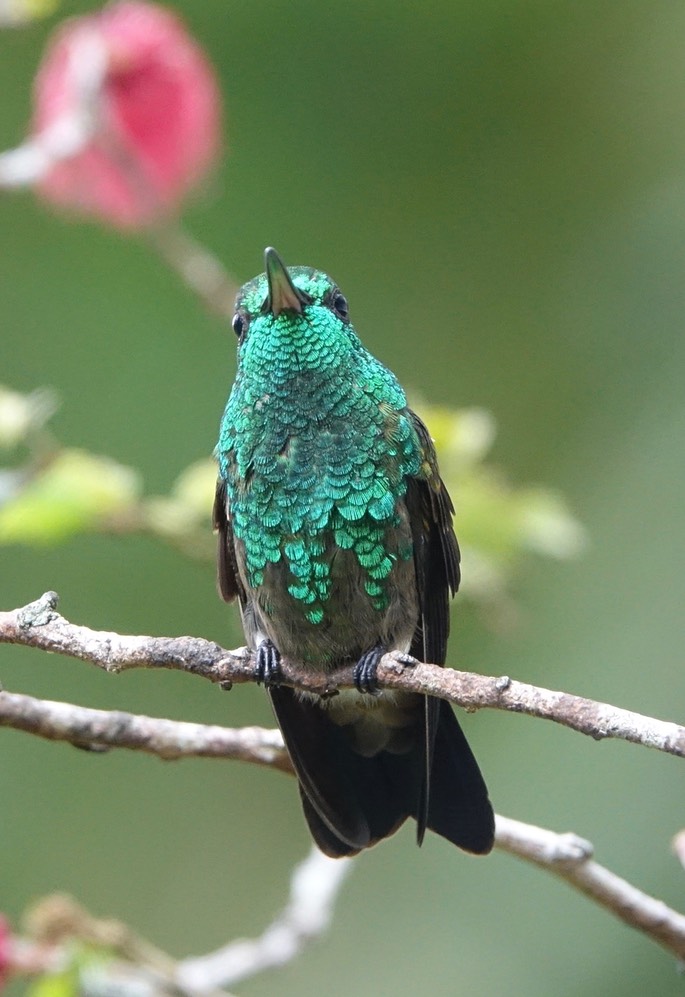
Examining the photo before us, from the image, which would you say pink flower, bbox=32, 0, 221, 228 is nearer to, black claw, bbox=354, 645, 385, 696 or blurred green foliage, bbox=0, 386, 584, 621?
blurred green foliage, bbox=0, 386, 584, 621

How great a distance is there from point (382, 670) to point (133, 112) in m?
2.32

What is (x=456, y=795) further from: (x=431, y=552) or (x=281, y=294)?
(x=281, y=294)

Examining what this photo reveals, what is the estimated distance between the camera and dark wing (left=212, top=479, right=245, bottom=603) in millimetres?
2838

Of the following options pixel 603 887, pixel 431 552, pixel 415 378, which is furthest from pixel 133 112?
pixel 415 378

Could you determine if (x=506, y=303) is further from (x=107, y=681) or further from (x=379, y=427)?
(x=379, y=427)

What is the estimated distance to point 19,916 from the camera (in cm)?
605

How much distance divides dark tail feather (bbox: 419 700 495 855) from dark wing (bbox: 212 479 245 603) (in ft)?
1.76

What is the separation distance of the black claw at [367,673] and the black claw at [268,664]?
0.52 feet

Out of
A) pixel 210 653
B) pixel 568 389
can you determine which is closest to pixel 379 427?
pixel 210 653

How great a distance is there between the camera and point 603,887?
2305 mm

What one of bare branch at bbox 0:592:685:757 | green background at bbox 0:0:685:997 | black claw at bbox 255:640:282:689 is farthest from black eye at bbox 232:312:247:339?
green background at bbox 0:0:685:997

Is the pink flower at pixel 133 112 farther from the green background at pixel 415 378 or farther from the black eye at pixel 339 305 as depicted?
the green background at pixel 415 378

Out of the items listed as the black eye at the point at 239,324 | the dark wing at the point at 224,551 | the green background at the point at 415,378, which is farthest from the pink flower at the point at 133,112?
the green background at the point at 415,378

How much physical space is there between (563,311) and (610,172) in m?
0.87
